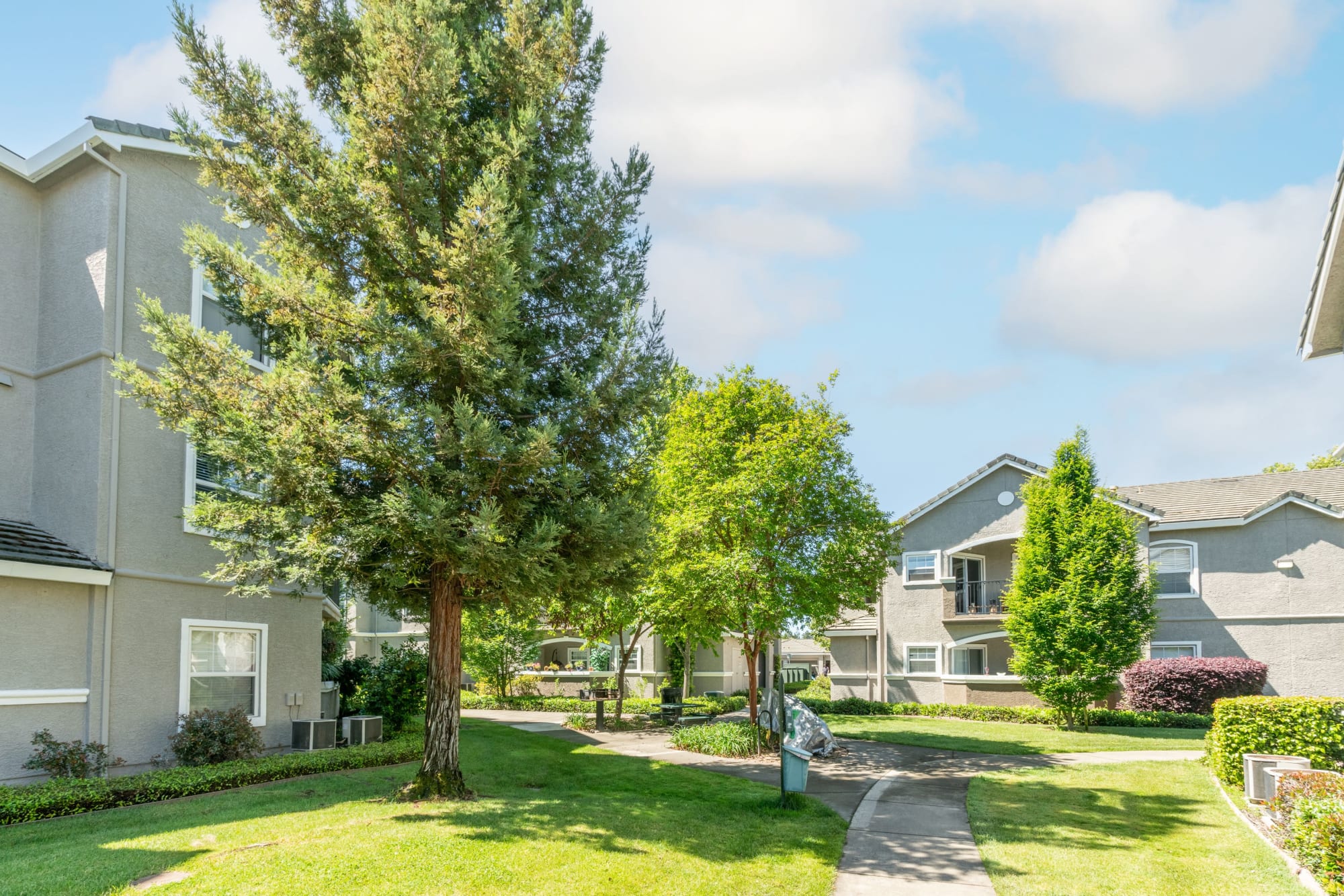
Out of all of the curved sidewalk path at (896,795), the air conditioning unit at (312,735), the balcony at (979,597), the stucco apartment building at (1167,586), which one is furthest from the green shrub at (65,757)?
the balcony at (979,597)

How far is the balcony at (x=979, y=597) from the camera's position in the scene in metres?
30.3

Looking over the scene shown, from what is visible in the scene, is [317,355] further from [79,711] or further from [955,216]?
[955,216]

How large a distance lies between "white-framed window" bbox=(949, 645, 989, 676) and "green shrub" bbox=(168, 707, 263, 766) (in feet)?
75.7

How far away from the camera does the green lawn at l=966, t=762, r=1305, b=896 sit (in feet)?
28.7

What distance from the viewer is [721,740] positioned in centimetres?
1859

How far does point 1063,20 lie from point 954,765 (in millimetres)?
13580

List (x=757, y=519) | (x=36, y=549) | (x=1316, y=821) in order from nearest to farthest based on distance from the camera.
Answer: (x=1316, y=821), (x=36, y=549), (x=757, y=519)

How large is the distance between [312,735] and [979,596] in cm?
2326

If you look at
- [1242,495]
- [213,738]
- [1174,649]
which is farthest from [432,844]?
[1242,495]

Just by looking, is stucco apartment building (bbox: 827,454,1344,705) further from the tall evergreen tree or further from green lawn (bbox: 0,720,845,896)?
the tall evergreen tree

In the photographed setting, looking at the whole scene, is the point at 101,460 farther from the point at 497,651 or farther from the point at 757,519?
the point at 497,651

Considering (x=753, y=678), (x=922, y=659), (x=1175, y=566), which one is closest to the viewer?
(x=753, y=678)

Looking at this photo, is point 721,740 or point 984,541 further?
point 984,541

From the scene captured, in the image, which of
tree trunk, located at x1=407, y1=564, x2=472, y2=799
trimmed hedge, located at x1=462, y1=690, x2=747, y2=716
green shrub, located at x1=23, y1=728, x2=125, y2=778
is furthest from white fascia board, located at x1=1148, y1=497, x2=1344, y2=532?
green shrub, located at x1=23, y1=728, x2=125, y2=778
